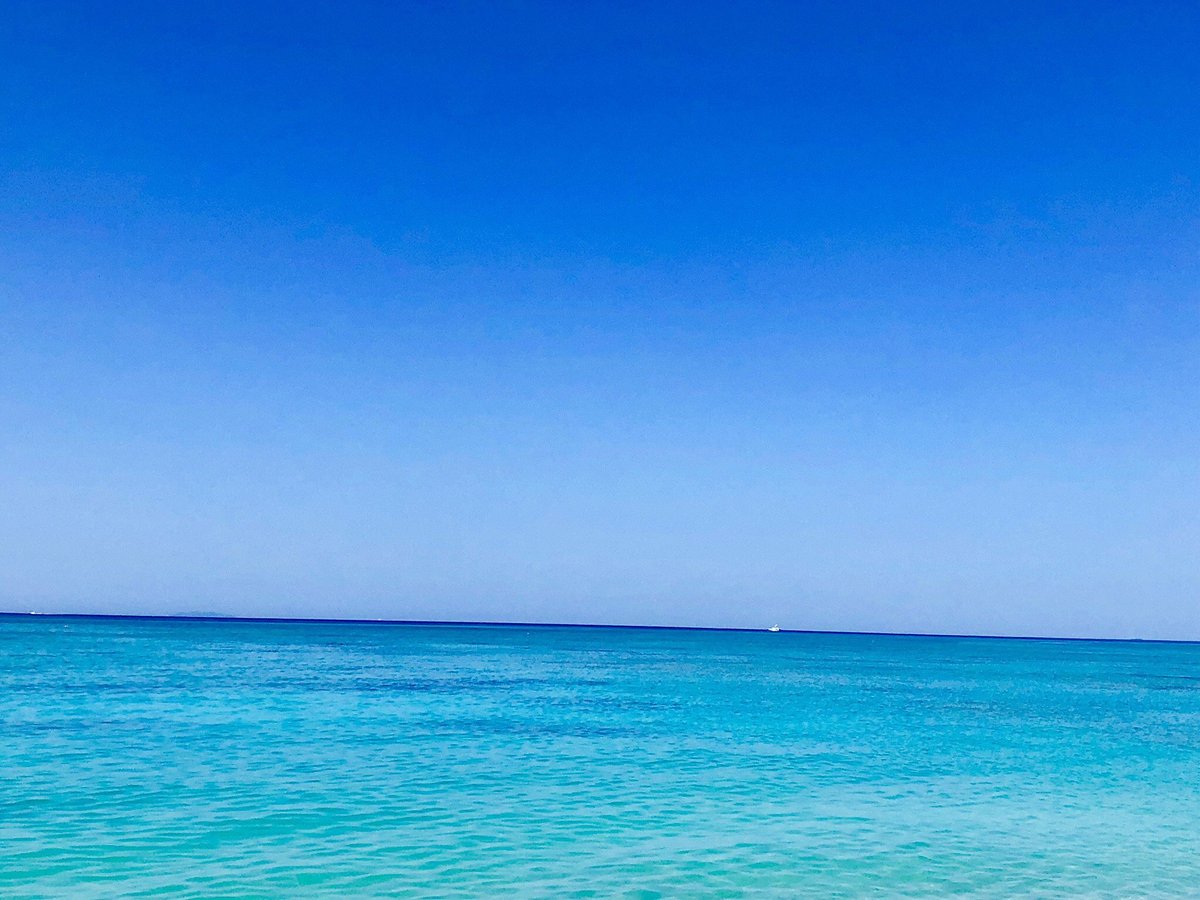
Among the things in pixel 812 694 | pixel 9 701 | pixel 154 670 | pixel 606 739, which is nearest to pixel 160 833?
pixel 606 739

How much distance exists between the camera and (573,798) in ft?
58.2

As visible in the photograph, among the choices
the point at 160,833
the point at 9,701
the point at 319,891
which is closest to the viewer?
the point at 319,891

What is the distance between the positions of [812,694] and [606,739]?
76.6 ft

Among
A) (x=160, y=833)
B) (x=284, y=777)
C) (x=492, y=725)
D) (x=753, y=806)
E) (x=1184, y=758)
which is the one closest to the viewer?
(x=160, y=833)

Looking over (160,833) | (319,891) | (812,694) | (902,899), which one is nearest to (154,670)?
(812,694)

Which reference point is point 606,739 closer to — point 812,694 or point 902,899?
point 902,899

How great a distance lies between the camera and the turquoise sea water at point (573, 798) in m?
12.8

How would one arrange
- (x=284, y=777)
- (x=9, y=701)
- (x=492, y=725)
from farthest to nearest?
(x=9, y=701)
(x=492, y=725)
(x=284, y=777)

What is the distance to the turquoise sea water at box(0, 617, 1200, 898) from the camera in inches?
504

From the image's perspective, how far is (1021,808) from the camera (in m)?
18.0

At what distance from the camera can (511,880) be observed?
12523 millimetres

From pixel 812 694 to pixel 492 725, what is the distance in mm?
22763

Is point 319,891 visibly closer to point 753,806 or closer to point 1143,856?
point 753,806

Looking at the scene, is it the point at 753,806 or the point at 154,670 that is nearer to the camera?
the point at 753,806
